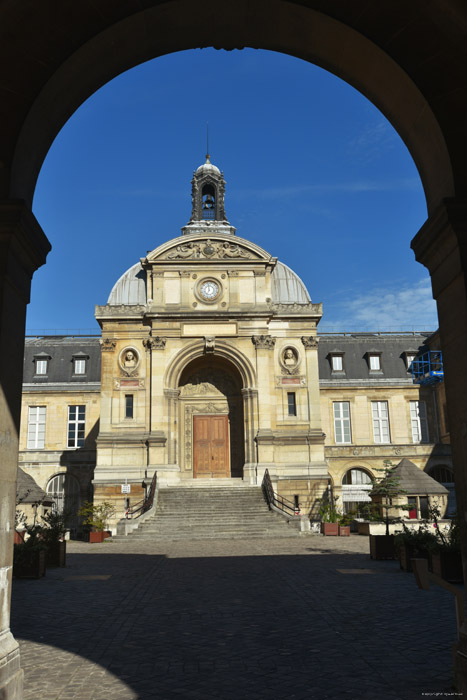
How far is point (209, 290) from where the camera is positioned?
3394 centimetres

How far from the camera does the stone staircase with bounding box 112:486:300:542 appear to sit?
25.5 m

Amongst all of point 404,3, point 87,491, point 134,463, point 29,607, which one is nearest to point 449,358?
point 404,3

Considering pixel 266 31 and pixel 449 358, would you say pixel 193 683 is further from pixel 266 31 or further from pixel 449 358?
pixel 266 31

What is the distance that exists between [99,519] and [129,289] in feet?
44.1

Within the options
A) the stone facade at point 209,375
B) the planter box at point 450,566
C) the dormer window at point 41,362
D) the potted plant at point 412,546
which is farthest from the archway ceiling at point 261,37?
the dormer window at point 41,362

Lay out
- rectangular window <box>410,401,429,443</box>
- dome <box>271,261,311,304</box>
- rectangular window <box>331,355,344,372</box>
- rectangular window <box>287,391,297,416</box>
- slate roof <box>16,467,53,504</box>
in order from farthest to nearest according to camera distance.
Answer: rectangular window <box>331,355,344,372</box> → rectangular window <box>410,401,429,443</box> → dome <box>271,261,311,304</box> → rectangular window <box>287,391,297,416</box> → slate roof <box>16,467,53,504</box>

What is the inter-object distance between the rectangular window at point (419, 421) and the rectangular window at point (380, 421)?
67.9 inches

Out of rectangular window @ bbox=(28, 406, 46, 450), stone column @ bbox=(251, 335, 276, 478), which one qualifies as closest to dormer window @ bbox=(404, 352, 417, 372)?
stone column @ bbox=(251, 335, 276, 478)

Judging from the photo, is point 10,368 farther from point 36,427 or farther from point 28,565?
point 36,427

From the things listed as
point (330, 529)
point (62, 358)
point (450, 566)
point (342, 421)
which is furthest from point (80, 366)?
point (450, 566)

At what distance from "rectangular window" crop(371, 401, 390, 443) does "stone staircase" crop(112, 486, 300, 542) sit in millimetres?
14263

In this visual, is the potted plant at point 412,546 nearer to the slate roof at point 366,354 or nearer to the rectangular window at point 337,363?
the slate roof at point 366,354

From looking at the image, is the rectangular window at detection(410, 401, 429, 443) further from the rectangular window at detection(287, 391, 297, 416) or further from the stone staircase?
the stone staircase

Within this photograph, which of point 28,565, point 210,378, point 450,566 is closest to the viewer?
point 450,566
